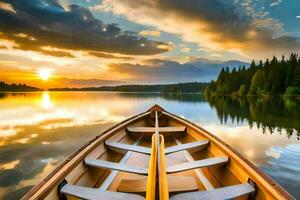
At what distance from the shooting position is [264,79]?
213 feet

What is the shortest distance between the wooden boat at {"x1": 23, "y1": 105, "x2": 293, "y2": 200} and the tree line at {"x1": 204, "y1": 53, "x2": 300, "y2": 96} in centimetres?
6410

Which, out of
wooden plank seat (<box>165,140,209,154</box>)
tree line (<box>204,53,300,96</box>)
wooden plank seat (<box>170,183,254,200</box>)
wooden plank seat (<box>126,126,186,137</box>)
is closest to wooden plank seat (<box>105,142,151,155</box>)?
wooden plank seat (<box>165,140,209,154</box>)

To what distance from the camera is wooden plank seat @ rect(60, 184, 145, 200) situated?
275cm

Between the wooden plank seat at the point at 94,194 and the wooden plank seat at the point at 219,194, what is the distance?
52cm

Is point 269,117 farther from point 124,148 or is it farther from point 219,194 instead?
point 219,194

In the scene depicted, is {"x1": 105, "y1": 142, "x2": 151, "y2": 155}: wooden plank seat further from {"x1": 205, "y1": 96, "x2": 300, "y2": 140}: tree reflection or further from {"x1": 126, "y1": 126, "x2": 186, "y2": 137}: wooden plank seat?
{"x1": 205, "y1": 96, "x2": 300, "y2": 140}: tree reflection

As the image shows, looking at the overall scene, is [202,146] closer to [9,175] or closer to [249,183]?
[249,183]

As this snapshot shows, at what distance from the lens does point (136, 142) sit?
22.7ft

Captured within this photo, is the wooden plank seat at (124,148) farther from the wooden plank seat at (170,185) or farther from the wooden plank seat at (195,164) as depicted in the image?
the wooden plank seat at (170,185)

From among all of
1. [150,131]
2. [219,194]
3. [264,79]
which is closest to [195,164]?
[219,194]

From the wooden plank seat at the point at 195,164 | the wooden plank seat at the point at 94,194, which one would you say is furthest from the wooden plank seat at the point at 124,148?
the wooden plank seat at the point at 94,194

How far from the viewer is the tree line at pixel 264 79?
59938mm

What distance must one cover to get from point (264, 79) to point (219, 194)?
229 ft

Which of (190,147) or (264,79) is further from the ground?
(264,79)
